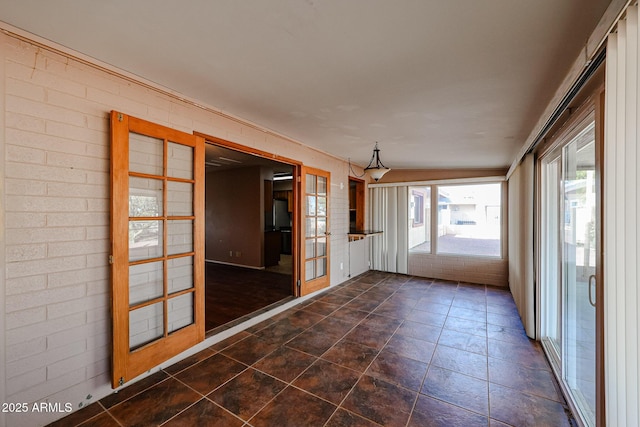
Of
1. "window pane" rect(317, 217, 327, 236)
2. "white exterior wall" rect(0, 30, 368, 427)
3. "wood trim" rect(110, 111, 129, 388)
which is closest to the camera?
"white exterior wall" rect(0, 30, 368, 427)

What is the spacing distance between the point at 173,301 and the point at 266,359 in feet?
3.46

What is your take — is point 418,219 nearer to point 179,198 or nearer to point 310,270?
point 310,270

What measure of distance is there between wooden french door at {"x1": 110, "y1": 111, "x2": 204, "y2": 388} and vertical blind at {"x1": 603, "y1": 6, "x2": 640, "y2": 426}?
2.88 meters

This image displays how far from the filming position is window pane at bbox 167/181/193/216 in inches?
96.0

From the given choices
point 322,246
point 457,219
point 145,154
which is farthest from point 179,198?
point 457,219

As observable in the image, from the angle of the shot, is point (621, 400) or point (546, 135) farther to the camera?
point (546, 135)

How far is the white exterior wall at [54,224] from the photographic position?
1.63 metres

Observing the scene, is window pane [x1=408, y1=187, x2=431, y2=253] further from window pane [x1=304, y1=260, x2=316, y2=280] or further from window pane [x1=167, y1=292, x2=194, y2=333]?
window pane [x1=167, y1=292, x2=194, y2=333]

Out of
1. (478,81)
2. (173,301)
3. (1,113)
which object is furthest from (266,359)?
(478,81)

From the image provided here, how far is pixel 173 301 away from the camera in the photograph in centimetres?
248

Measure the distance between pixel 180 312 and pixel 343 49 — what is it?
2.66 metres

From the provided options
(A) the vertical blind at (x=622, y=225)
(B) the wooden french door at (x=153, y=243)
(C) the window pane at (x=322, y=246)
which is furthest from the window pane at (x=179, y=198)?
(A) the vertical blind at (x=622, y=225)

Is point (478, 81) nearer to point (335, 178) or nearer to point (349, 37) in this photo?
point (349, 37)

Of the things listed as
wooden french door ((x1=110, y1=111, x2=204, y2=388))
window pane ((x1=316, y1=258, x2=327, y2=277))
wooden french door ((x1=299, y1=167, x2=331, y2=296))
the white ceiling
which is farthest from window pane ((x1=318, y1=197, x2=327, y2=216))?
wooden french door ((x1=110, y1=111, x2=204, y2=388))
